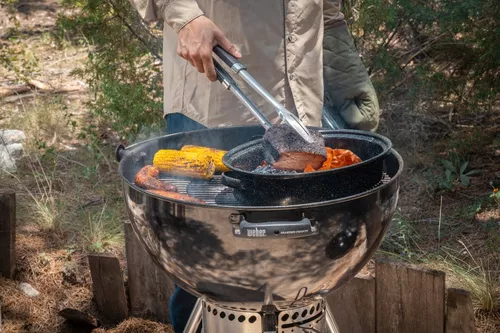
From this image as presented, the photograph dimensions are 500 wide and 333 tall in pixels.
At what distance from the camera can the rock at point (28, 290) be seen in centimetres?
373

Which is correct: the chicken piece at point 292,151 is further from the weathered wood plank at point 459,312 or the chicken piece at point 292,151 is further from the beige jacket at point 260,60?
the weathered wood plank at point 459,312

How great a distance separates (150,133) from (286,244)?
10.3ft

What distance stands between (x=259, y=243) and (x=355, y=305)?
4.63 ft

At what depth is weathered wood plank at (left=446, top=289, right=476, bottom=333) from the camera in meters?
2.80

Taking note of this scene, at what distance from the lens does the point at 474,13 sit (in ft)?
14.2

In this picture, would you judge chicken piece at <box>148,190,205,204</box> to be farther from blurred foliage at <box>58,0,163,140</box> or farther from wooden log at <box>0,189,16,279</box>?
blurred foliage at <box>58,0,163,140</box>

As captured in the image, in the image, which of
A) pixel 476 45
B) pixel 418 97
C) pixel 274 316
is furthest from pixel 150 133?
pixel 274 316

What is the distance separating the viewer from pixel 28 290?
3.76m

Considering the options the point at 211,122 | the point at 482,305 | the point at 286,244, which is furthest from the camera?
the point at 482,305

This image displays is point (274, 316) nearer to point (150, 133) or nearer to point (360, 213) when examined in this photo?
point (360, 213)

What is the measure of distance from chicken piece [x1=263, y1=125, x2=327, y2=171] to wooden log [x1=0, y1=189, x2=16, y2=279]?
2.06m

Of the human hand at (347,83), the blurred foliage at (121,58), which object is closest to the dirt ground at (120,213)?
the blurred foliage at (121,58)

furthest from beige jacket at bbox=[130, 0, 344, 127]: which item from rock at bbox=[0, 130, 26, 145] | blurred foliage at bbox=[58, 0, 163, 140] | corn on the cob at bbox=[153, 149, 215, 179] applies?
rock at bbox=[0, 130, 26, 145]

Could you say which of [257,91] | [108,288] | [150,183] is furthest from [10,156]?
[257,91]
